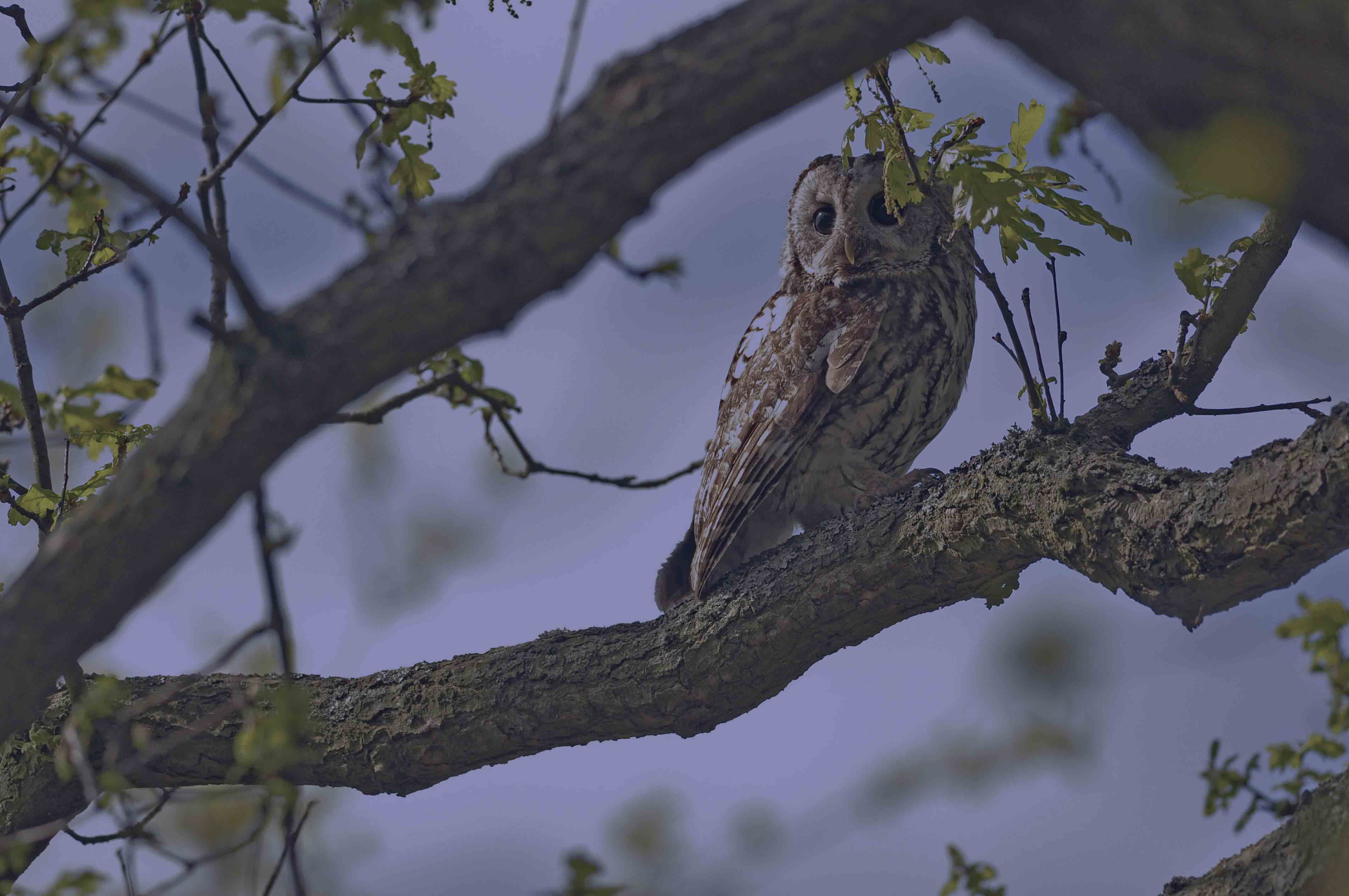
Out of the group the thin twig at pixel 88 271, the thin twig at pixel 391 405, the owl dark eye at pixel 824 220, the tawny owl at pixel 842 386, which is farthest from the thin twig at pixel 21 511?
the owl dark eye at pixel 824 220

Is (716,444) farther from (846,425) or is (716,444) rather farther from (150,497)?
(150,497)

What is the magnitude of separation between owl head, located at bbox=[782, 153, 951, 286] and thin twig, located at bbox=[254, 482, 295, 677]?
10.5 feet

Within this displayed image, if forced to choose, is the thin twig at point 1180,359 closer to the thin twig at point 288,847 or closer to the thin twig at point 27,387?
the thin twig at point 288,847

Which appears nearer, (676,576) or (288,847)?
(288,847)

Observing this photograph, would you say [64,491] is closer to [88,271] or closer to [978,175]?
[88,271]

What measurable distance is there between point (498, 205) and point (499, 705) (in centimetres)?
209

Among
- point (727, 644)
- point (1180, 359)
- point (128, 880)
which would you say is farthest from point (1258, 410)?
point (128, 880)

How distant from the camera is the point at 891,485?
13.2 ft

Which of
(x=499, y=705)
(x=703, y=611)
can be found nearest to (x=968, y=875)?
(x=703, y=611)

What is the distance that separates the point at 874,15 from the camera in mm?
1742

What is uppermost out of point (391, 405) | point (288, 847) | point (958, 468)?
point (391, 405)

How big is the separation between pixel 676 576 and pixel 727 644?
0.96 m

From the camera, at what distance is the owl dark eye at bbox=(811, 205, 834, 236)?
4.96 meters

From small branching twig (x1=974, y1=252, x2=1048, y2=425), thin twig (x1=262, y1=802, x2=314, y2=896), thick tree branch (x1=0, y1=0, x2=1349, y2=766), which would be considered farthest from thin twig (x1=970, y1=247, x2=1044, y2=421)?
thin twig (x1=262, y1=802, x2=314, y2=896)
